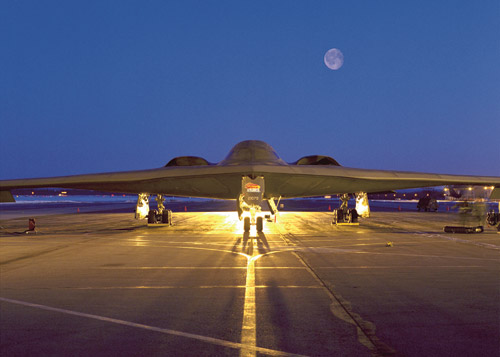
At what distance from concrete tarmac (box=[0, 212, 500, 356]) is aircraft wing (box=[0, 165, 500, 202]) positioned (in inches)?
150

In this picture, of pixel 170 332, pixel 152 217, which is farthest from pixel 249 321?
pixel 152 217

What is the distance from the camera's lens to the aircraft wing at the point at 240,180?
1318 cm

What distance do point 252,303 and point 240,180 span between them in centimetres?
842

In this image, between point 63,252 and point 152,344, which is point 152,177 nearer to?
point 63,252

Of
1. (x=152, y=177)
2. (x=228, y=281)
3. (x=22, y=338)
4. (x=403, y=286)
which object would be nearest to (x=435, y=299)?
(x=403, y=286)

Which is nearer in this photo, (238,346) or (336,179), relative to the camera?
(238,346)

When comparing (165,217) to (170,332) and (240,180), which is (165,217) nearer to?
(240,180)

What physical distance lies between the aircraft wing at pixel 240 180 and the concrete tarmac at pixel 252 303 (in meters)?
3.82

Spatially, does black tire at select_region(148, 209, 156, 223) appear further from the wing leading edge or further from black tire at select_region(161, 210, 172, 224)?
the wing leading edge

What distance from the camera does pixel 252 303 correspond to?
5242 millimetres

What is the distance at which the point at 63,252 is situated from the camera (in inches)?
409

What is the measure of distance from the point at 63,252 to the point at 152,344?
7.67 meters

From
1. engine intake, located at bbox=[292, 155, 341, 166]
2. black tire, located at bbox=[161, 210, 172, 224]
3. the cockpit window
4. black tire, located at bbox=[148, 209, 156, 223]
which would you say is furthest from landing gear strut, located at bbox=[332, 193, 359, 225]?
black tire, located at bbox=[148, 209, 156, 223]

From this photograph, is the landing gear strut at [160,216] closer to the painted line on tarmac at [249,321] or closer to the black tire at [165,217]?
the black tire at [165,217]
